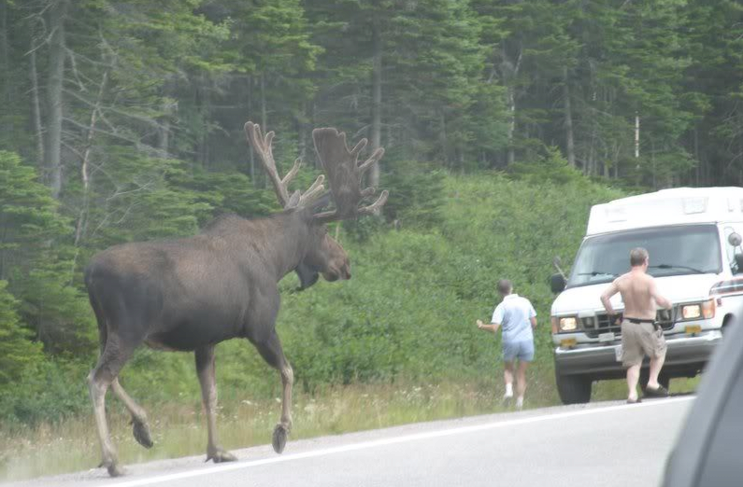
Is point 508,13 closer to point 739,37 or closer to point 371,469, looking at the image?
point 739,37

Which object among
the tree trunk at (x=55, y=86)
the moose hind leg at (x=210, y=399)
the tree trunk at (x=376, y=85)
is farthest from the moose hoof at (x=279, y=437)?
the tree trunk at (x=376, y=85)

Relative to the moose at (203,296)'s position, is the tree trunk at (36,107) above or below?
above

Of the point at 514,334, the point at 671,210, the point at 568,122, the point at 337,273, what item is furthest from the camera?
the point at 568,122

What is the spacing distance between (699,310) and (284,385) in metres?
6.62

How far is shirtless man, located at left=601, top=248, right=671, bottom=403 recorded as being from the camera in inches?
596

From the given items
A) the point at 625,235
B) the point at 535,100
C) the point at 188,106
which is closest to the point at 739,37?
the point at 535,100

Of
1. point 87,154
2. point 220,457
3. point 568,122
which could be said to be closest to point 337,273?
point 220,457

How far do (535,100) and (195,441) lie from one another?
181 ft

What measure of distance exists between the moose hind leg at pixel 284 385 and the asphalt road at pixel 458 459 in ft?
0.46

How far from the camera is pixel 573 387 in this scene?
16.8 m

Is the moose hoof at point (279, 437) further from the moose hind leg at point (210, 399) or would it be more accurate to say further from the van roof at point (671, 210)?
the van roof at point (671, 210)

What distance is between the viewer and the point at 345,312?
26797 millimetres

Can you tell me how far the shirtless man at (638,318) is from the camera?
15141mm

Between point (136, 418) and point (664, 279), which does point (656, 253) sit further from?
point (136, 418)
